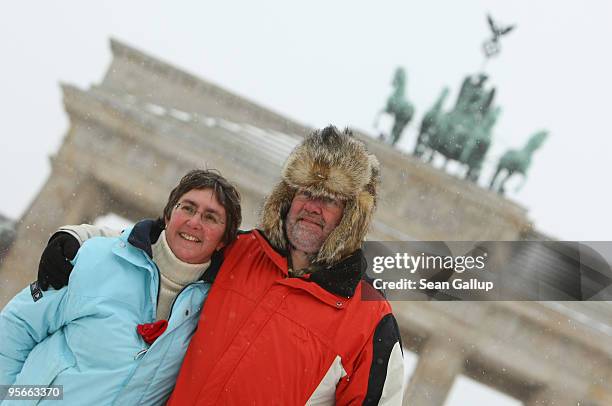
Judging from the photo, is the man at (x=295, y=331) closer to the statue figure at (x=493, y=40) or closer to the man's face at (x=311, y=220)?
the man's face at (x=311, y=220)

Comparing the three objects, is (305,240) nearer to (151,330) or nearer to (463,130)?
(151,330)

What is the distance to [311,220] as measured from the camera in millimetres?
3514

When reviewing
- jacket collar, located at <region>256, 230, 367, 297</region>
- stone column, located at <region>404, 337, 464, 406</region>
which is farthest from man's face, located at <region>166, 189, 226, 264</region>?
stone column, located at <region>404, 337, 464, 406</region>

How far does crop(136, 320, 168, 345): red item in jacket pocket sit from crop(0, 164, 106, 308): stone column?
11664 mm

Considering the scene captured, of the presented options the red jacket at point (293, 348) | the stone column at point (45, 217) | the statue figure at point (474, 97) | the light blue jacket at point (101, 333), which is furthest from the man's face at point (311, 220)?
the statue figure at point (474, 97)

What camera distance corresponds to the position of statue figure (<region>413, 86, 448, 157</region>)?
1850 cm

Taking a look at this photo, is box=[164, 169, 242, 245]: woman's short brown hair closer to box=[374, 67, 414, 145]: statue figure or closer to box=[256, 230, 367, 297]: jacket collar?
box=[256, 230, 367, 297]: jacket collar

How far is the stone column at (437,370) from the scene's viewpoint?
13.8 metres

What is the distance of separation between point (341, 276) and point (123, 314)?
1.02m

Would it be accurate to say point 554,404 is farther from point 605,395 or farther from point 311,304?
point 311,304

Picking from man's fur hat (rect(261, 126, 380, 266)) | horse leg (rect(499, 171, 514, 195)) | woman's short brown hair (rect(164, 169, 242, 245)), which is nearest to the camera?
woman's short brown hair (rect(164, 169, 242, 245))

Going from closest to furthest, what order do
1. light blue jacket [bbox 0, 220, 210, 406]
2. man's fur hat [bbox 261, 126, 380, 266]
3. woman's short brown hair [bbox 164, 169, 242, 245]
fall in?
light blue jacket [bbox 0, 220, 210, 406]
woman's short brown hair [bbox 164, 169, 242, 245]
man's fur hat [bbox 261, 126, 380, 266]

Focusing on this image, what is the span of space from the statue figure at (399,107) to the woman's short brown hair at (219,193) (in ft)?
49.1

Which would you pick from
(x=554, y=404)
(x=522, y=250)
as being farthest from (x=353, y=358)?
(x=554, y=404)
